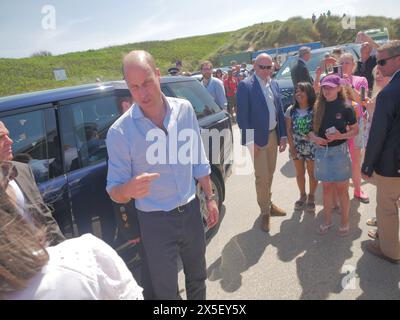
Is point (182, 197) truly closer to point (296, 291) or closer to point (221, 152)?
point (296, 291)

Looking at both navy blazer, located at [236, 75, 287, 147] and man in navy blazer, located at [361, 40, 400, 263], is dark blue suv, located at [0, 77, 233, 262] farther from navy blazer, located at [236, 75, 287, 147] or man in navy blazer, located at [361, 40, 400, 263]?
man in navy blazer, located at [361, 40, 400, 263]

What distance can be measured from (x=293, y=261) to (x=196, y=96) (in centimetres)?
219

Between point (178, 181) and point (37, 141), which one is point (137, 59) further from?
point (37, 141)

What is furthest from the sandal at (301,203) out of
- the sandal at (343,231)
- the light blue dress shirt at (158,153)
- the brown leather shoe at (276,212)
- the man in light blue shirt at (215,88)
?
the man in light blue shirt at (215,88)

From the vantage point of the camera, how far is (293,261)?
3.29 m

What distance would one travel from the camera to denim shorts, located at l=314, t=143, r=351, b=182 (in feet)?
11.5

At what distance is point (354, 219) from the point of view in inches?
156

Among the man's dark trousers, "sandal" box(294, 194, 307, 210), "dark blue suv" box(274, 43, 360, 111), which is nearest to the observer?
the man's dark trousers

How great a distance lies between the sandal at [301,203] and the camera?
4.39 m

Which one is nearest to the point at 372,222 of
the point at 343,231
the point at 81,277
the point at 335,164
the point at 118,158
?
the point at 343,231


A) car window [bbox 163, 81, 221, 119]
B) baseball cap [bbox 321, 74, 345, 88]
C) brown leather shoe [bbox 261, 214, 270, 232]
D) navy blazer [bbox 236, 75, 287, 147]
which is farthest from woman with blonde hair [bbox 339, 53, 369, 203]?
car window [bbox 163, 81, 221, 119]

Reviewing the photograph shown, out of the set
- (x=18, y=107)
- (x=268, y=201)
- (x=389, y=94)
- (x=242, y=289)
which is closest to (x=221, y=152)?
(x=268, y=201)

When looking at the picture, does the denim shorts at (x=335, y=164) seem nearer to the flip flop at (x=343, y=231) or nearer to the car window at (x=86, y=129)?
the flip flop at (x=343, y=231)

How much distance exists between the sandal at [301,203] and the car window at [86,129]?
8.69 ft
